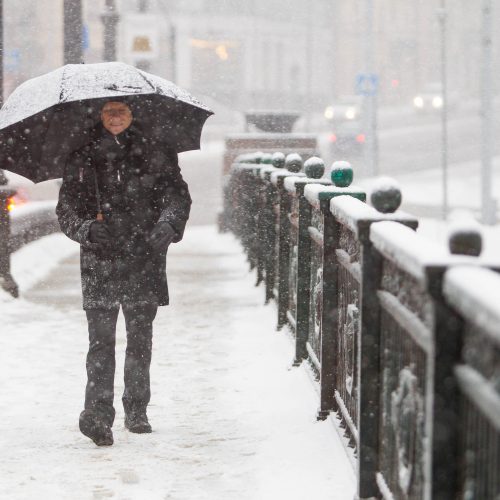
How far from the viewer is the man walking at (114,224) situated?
18.5ft

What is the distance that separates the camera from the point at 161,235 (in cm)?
560

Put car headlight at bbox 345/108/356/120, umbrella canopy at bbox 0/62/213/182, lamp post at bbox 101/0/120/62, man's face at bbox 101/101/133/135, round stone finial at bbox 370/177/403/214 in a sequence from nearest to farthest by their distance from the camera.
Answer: round stone finial at bbox 370/177/403/214, man's face at bbox 101/101/133/135, umbrella canopy at bbox 0/62/213/182, lamp post at bbox 101/0/120/62, car headlight at bbox 345/108/356/120

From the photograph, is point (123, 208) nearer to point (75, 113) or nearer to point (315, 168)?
point (75, 113)

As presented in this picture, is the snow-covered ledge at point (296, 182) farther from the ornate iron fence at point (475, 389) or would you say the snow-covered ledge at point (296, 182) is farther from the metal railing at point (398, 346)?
the ornate iron fence at point (475, 389)

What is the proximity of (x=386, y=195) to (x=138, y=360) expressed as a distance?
209 centimetres

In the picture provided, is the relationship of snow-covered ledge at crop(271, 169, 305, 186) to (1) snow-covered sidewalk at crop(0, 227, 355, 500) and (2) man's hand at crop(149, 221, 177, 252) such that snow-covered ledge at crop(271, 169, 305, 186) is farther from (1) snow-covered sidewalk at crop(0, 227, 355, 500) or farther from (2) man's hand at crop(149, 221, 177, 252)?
(2) man's hand at crop(149, 221, 177, 252)

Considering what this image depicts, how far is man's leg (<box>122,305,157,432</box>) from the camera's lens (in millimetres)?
5816

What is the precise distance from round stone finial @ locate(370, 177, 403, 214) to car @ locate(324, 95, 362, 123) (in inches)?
1801

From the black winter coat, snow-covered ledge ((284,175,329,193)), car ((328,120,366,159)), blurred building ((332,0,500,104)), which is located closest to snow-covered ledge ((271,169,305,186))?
snow-covered ledge ((284,175,329,193))

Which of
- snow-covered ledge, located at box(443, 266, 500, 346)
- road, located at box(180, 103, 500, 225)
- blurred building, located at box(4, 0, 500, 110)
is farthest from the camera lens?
blurred building, located at box(4, 0, 500, 110)

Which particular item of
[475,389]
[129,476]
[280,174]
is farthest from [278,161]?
[475,389]

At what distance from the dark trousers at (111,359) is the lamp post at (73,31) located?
26.4 feet

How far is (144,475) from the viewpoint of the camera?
520cm

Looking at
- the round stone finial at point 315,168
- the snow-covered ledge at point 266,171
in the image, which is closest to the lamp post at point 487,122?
the snow-covered ledge at point 266,171
